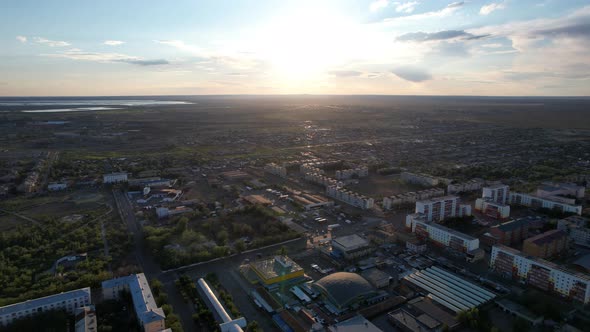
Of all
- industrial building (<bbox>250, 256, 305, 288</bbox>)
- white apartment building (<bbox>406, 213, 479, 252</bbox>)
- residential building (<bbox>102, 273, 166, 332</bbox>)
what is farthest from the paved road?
white apartment building (<bbox>406, 213, 479, 252</bbox>)

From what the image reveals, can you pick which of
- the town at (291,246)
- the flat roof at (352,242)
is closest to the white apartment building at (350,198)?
the town at (291,246)

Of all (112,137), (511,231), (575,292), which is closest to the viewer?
(575,292)

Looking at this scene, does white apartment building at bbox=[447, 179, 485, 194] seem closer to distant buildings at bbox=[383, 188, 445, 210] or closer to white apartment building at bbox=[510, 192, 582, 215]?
distant buildings at bbox=[383, 188, 445, 210]

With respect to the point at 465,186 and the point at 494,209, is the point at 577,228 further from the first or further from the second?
the point at 465,186

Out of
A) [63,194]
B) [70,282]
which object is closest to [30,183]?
[63,194]

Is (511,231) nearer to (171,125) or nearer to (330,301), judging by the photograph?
(330,301)

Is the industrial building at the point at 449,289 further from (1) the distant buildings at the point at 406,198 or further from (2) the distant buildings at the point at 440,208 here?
(1) the distant buildings at the point at 406,198
